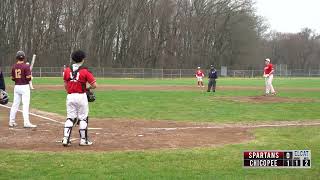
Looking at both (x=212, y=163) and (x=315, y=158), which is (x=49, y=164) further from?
(x=315, y=158)

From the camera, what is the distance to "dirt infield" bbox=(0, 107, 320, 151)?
9531 millimetres

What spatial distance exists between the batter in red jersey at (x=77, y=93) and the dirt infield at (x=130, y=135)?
32 cm

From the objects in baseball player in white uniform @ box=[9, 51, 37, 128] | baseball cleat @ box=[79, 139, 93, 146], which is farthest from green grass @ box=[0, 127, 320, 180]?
baseball player in white uniform @ box=[9, 51, 37, 128]

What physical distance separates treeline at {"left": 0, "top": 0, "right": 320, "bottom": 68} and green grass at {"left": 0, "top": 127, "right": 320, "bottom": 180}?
65604 millimetres

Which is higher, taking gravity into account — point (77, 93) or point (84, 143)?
point (77, 93)

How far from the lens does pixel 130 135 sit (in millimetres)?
11172

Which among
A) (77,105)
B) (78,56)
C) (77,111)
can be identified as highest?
(78,56)

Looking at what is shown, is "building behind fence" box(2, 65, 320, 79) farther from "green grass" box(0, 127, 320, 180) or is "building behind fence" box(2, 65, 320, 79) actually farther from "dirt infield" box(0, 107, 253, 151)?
"green grass" box(0, 127, 320, 180)

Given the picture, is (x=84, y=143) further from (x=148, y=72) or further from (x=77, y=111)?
(x=148, y=72)

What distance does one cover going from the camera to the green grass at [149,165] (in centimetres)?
694

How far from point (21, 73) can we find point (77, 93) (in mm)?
3154
